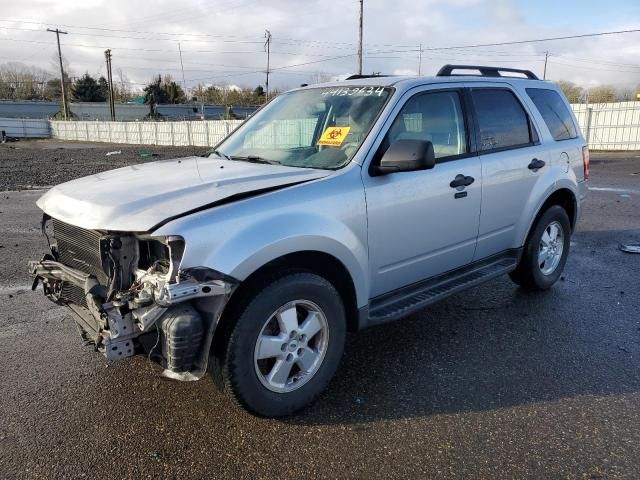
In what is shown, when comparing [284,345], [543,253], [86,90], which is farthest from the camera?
[86,90]

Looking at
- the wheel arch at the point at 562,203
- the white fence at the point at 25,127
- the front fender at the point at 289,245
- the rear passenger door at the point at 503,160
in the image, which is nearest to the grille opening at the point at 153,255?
the front fender at the point at 289,245

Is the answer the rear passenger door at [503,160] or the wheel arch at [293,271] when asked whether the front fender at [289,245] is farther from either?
the rear passenger door at [503,160]

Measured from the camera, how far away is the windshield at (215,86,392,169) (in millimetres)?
3600

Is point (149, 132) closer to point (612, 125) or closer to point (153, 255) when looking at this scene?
point (612, 125)

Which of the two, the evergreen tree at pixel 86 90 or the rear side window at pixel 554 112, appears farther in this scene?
the evergreen tree at pixel 86 90

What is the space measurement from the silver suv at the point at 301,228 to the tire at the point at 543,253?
0.12 meters

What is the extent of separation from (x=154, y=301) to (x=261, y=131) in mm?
2148

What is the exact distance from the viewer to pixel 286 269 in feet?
9.75

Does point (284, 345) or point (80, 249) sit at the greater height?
point (80, 249)

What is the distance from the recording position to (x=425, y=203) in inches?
145

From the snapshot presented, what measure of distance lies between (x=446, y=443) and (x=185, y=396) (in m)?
1.62

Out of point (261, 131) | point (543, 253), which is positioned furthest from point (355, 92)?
point (543, 253)

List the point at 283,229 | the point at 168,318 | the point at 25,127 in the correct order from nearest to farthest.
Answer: the point at 168,318
the point at 283,229
the point at 25,127

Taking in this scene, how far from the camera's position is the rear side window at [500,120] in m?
4.34
